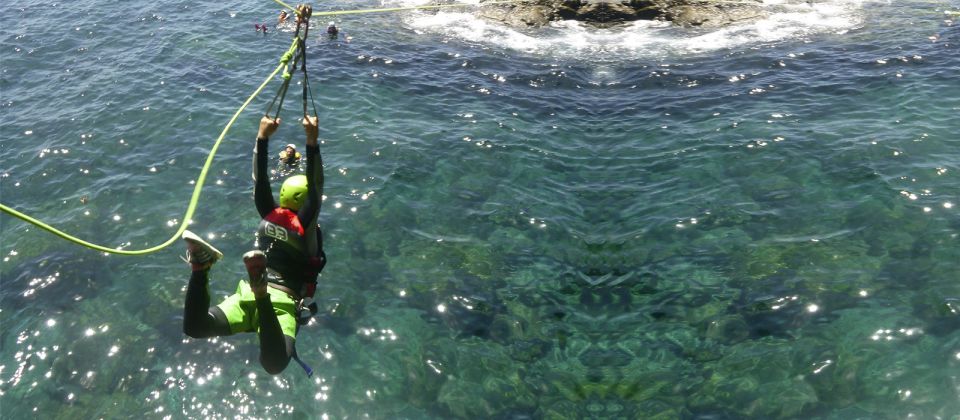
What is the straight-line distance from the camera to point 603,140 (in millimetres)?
18234

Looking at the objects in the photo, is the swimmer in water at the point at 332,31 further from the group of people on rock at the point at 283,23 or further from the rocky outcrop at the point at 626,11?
the rocky outcrop at the point at 626,11

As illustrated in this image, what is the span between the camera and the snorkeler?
26.1ft

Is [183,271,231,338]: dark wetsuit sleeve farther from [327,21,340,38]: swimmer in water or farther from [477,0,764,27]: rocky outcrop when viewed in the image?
[477,0,764,27]: rocky outcrop

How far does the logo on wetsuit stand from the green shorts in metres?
0.75

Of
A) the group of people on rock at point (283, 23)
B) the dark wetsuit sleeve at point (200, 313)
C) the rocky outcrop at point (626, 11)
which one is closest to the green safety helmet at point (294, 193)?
the dark wetsuit sleeve at point (200, 313)

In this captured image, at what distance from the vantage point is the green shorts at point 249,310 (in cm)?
875

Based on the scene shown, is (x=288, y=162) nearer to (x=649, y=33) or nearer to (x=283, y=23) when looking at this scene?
(x=283, y=23)

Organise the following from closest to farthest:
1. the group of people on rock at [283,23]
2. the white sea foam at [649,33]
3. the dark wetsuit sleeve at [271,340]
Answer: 1. the dark wetsuit sleeve at [271,340]
2. the white sea foam at [649,33]
3. the group of people on rock at [283,23]

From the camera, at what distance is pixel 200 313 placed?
771cm

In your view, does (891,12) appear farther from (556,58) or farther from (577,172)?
(577,172)

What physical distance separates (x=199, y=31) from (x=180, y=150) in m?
11.4

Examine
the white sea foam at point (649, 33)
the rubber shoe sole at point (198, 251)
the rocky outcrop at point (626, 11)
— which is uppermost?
the rubber shoe sole at point (198, 251)

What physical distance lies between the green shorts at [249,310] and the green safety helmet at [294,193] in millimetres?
1214

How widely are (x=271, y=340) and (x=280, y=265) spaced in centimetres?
154
